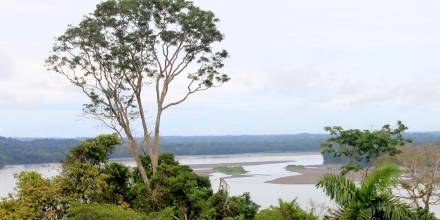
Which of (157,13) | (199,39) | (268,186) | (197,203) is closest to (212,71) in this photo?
(199,39)

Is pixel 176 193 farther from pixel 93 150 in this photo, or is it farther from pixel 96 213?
pixel 96 213

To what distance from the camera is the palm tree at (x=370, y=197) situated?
948cm

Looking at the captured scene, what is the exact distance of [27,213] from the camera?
18031mm

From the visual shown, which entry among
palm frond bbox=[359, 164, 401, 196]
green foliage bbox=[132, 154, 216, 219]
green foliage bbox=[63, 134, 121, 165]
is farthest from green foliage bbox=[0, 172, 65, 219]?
palm frond bbox=[359, 164, 401, 196]

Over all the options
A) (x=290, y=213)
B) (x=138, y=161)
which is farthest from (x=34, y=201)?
(x=290, y=213)

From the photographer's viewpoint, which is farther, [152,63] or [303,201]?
[303,201]

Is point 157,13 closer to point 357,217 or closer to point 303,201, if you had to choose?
point 357,217

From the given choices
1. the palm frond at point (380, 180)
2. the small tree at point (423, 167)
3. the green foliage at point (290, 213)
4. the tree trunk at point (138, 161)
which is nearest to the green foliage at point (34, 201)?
the tree trunk at point (138, 161)

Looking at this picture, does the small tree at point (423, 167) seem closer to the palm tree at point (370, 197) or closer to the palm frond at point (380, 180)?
the palm tree at point (370, 197)

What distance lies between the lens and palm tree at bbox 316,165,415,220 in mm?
9484

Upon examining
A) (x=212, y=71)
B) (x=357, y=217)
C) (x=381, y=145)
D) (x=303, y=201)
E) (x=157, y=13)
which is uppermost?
(x=157, y=13)

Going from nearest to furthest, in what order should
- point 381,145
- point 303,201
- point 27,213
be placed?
point 27,213 < point 381,145 < point 303,201

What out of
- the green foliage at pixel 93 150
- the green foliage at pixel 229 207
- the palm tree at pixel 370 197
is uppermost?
the green foliage at pixel 93 150

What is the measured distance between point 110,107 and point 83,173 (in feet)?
14.5
